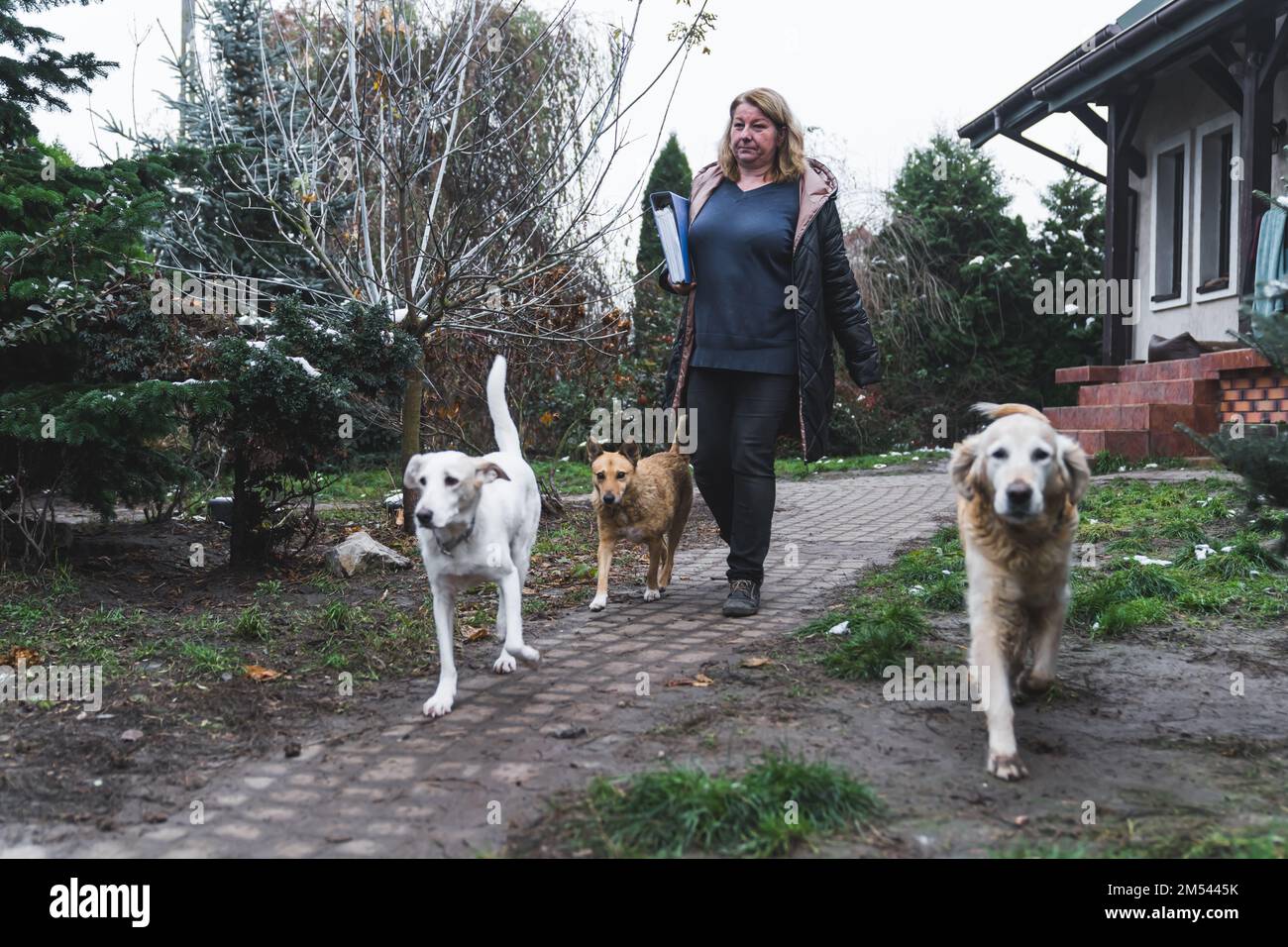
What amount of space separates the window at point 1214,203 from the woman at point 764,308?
8230mm

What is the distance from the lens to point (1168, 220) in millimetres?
12742

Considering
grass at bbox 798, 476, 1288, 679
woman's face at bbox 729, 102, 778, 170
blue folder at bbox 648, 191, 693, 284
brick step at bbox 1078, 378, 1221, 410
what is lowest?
grass at bbox 798, 476, 1288, 679

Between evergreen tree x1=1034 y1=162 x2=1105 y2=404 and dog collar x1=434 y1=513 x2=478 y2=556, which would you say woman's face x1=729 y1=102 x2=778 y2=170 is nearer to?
dog collar x1=434 y1=513 x2=478 y2=556

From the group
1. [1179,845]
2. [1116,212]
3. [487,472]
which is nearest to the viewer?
[1179,845]

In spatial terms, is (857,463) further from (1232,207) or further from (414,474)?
(414,474)

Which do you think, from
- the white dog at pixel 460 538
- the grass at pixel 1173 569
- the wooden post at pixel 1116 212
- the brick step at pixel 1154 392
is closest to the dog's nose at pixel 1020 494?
the grass at pixel 1173 569

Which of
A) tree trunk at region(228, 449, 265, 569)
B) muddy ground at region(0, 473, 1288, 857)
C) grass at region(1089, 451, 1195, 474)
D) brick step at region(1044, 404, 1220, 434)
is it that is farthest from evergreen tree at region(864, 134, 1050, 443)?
tree trunk at region(228, 449, 265, 569)

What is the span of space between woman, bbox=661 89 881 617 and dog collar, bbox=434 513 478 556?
70.6 inches

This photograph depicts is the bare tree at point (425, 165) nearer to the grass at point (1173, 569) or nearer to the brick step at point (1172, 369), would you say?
the grass at point (1173, 569)

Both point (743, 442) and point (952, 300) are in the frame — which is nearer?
point (743, 442)

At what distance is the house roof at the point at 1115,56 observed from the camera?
9945mm

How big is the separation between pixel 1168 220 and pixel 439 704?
12301 millimetres

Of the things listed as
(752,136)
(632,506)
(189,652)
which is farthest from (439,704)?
(752,136)

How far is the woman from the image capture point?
5230 millimetres
